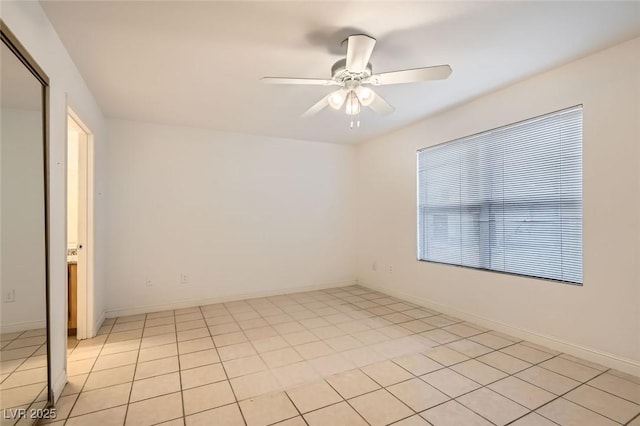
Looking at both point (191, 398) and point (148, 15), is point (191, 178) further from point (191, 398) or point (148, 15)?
point (191, 398)

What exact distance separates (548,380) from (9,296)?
326cm

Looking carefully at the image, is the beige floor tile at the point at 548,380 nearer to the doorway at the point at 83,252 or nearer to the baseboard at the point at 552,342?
the baseboard at the point at 552,342

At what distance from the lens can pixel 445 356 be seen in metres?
2.52

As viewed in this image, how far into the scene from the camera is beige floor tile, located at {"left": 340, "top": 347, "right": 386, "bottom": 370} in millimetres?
2432

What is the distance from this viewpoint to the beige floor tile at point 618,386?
76.4 inches

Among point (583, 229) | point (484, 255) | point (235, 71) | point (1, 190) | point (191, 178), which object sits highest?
point (235, 71)

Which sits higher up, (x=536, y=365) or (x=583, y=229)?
(x=583, y=229)

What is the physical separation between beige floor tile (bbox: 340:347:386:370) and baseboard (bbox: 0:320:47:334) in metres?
2.05

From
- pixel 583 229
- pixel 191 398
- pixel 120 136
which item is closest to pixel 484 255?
pixel 583 229

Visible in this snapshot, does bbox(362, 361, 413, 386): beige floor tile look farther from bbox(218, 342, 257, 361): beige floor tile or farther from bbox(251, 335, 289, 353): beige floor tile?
bbox(218, 342, 257, 361): beige floor tile

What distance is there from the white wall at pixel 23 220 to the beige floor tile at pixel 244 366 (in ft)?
3.98

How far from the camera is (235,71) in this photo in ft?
8.26

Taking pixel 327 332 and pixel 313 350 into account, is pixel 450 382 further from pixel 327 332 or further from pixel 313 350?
pixel 327 332

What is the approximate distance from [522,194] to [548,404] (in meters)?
1.77
